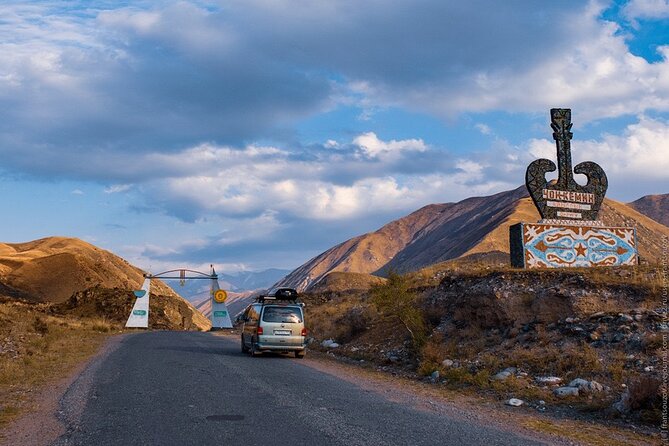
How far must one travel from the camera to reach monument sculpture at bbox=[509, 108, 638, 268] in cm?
2294

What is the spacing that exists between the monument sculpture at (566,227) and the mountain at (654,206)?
171850 mm

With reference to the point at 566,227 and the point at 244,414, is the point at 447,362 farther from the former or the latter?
the point at 566,227

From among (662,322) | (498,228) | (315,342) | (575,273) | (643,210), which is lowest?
(315,342)

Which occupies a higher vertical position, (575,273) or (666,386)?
(575,273)

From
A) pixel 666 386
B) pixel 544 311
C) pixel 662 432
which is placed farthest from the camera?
pixel 544 311

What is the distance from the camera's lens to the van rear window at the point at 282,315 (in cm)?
2059

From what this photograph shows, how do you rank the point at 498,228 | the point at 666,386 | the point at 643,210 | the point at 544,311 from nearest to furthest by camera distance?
the point at 666,386 < the point at 544,311 < the point at 498,228 < the point at 643,210

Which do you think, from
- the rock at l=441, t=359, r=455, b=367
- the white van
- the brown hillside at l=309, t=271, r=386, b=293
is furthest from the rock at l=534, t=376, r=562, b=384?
the brown hillside at l=309, t=271, r=386, b=293

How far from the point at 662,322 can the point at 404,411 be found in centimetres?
854

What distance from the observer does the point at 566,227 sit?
2344 cm

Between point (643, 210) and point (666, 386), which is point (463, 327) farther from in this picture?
point (643, 210)

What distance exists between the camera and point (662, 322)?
14.8 metres

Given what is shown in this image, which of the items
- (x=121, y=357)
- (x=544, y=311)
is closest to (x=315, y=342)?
(x=121, y=357)

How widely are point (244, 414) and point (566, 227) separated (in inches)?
710
